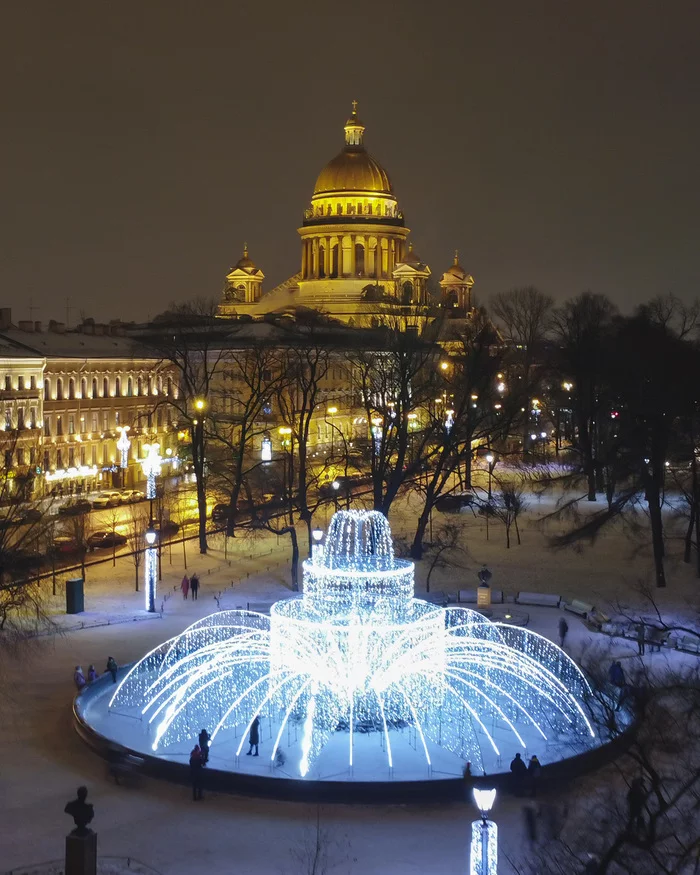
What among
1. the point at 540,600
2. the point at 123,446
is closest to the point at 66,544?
the point at 540,600

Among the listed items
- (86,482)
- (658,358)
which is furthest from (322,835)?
(86,482)

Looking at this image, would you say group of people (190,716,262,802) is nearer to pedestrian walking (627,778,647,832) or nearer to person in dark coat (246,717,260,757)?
person in dark coat (246,717,260,757)

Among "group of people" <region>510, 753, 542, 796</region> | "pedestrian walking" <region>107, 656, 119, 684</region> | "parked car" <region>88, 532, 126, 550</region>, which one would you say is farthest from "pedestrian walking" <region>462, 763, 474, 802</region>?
"parked car" <region>88, 532, 126, 550</region>

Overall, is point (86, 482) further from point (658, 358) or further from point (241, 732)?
point (241, 732)

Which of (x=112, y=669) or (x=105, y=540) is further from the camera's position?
(x=105, y=540)

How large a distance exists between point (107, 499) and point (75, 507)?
19.4ft

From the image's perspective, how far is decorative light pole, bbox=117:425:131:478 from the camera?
61.0 metres

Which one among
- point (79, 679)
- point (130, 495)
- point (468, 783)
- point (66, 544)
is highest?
point (130, 495)

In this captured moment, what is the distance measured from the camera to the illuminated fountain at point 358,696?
21812 mm

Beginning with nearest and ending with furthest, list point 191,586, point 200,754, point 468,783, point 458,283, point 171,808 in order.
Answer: point 171,808 → point 468,783 → point 200,754 → point 191,586 → point 458,283

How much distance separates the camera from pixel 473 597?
34125mm

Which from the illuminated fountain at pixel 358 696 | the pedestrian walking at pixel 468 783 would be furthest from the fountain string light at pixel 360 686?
the pedestrian walking at pixel 468 783

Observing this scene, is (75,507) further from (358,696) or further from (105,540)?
(358,696)

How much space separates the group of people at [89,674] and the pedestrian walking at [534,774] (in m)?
8.41
